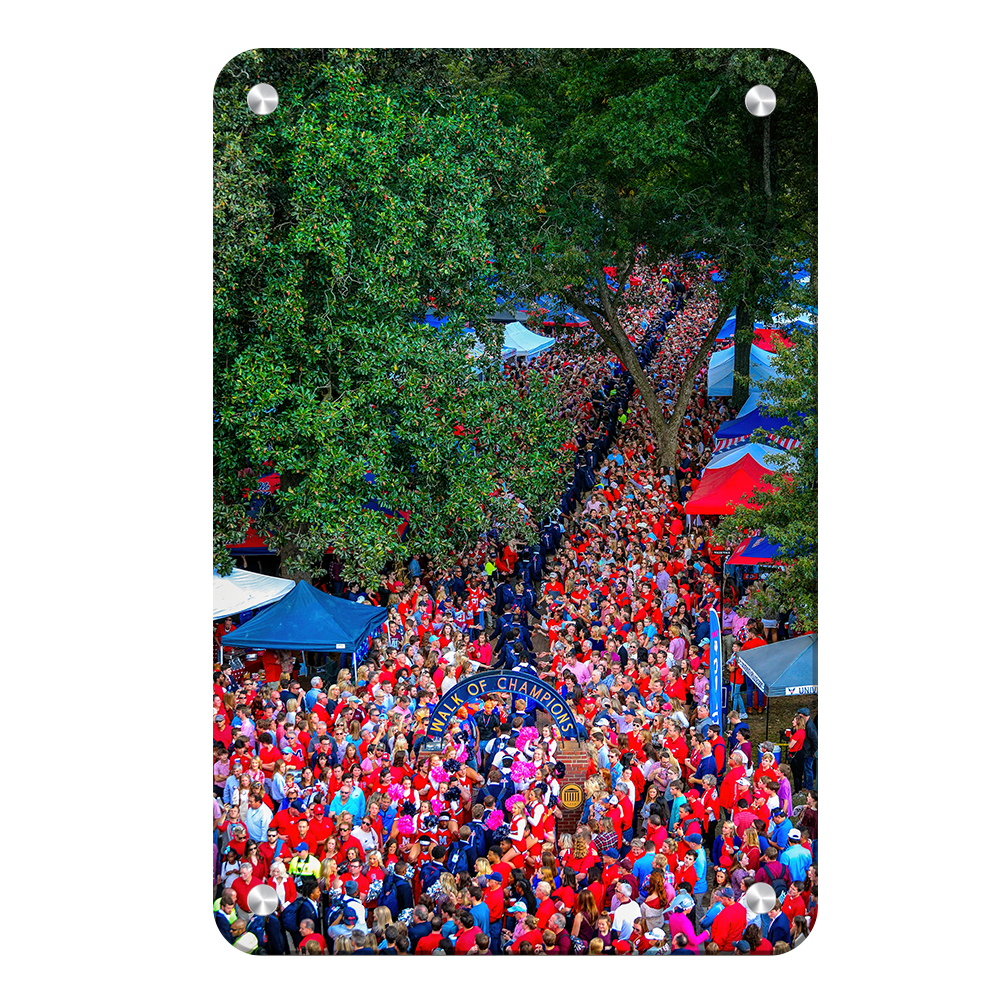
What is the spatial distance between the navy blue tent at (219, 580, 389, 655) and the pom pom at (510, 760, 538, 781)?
128 inches

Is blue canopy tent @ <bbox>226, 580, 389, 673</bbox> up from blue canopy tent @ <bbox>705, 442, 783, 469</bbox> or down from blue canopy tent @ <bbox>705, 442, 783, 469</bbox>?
down

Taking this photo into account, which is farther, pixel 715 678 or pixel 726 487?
pixel 726 487

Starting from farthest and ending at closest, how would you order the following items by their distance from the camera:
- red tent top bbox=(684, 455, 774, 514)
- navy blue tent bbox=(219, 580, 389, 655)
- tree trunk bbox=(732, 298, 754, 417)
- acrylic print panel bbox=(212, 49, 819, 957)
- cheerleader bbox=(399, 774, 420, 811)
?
tree trunk bbox=(732, 298, 754, 417)
red tent top bbox=(684, 455, 774, 514)
navy blue tent bbox=(219, 580, 389, 655)
cheerleader bbox=(399, 774, 420, 811)
acrylic print panel bbox=(212, 49, 819, 957)

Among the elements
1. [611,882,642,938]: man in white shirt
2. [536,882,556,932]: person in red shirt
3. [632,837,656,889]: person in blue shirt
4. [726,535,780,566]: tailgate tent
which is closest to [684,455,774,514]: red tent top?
[726,535,780,566]: tailgate tent

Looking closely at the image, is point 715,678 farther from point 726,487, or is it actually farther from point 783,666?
point 726,487

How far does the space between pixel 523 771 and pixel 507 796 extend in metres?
0.34

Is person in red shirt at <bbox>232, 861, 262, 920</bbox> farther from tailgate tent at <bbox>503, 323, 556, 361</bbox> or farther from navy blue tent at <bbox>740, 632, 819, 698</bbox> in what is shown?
tailgate tent at <bbox>503, 323, 556, 361</bbox>

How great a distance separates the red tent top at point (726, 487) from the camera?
1653 cm

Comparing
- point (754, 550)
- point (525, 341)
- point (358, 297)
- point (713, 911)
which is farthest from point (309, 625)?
point (525, 341)

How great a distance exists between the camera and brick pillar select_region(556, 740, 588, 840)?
1063 centimetres

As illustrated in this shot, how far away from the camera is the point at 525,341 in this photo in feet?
71.4

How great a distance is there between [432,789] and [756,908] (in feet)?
11.0

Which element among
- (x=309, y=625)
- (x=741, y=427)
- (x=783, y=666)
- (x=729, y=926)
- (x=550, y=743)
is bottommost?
(x=729, y=926)

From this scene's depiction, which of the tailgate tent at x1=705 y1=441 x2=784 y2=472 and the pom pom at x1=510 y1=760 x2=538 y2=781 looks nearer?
the pom pom at x1=510 y1=760 x2=538 y2=781
